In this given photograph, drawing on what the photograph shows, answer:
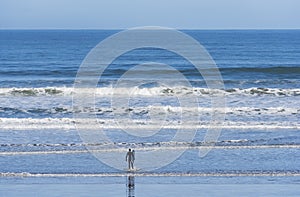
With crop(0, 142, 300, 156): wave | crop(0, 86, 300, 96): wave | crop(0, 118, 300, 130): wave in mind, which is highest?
crop(0, 86, 300, 96): wave

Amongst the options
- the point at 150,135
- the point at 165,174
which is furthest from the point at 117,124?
the point at 165,174

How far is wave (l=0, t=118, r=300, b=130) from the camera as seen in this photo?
97.6 feet

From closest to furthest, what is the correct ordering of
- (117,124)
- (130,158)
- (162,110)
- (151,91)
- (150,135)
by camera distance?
(130,158) < (150,135) < (117,124) < (162,110) < (151,91)

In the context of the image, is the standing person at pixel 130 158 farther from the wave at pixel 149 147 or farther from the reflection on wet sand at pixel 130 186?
the wave at pixel 149 147

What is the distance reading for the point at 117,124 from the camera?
30547mm

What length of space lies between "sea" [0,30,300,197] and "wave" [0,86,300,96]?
60 millimetres

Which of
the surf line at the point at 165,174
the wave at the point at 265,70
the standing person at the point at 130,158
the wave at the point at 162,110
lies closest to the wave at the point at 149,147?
the standing person at the point at 130,158

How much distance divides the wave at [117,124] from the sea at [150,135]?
42 millimetres

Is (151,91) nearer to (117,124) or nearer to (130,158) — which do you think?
(117,124)

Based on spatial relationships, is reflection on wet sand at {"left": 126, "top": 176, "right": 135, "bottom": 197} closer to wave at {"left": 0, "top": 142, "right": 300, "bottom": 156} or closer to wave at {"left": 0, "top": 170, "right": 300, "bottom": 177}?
wave at {"left": 0, "top": 170, "right": 300, "bottom": 177}

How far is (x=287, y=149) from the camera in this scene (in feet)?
81.3

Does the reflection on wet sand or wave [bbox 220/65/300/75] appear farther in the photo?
wave [bbox 220/65/300/75]

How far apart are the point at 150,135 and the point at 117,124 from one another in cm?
301

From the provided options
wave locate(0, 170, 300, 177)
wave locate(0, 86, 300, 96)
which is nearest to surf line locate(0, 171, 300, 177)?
wave locate(0, 170, 300, 177)
